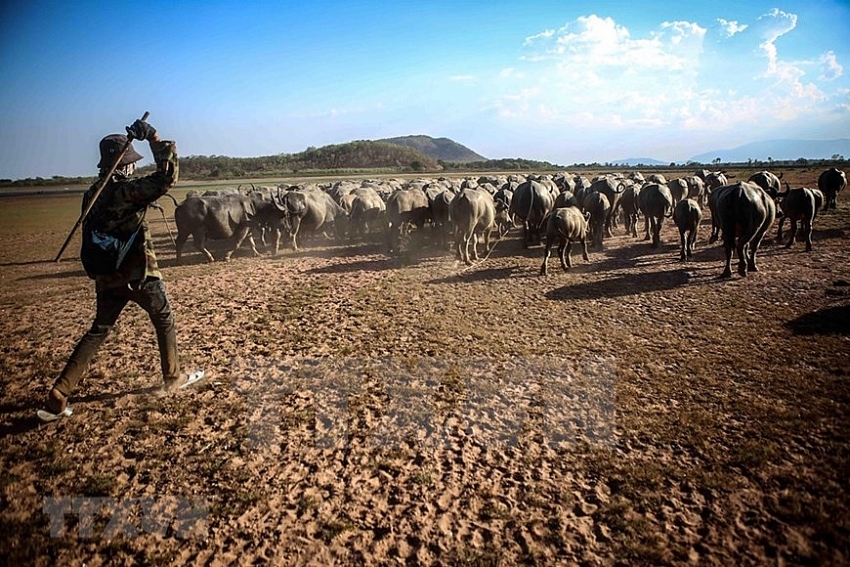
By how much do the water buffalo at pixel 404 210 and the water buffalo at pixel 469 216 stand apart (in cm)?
230

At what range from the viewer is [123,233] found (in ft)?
15.6

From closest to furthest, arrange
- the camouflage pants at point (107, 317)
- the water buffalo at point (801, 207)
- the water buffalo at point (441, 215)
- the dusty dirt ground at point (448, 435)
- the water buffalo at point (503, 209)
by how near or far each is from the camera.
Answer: the dusty dirt ground at point (448, 435) → the camouflage pants at point (107, 317) → the water buffalo at point (801, 207) → the water buffalo at point (441, 215) → the water buffalo at point (503, 209)

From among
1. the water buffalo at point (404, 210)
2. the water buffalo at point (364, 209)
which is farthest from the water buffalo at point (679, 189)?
the water buffalo at point (364, 209)

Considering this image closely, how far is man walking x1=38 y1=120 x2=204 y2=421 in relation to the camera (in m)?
4.58

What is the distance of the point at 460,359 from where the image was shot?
673 centimetres

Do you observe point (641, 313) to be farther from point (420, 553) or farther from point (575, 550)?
point (420, 553)

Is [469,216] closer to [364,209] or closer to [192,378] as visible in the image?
[364,209]

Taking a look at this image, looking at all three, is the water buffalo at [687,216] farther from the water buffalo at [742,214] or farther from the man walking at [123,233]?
the man walking at [123,233]

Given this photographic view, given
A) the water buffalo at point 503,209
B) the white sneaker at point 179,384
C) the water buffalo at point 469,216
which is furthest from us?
the water buffalo at point 503,209

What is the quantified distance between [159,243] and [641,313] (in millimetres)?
20095

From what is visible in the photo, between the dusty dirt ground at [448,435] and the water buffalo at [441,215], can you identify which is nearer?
the dusty dirt ground at [448,435]

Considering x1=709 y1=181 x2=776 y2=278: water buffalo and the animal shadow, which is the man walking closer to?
the animal shadow

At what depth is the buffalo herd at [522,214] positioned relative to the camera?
10602 mm

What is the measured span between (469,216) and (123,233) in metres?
9.49
